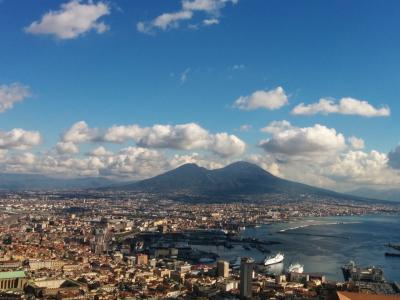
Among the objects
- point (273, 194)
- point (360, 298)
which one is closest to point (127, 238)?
point (360, 298)

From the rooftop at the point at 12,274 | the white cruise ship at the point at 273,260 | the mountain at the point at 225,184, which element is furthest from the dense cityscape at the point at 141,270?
the mountain at the point at 225,184

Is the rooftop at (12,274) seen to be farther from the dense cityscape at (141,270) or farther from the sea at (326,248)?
the sea at (326,248)

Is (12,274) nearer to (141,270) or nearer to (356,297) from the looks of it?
(141,270)

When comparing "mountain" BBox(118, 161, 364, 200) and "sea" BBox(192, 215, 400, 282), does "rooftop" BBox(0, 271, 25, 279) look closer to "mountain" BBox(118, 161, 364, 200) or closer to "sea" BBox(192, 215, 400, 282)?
"sea" BBox(192, 215, 400, 282)

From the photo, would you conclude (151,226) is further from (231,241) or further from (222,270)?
(222,270)

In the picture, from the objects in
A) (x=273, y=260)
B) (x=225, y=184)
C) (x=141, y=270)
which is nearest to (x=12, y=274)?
(x=141, y=270)

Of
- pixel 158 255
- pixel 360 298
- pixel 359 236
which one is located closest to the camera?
pixel 360 298
